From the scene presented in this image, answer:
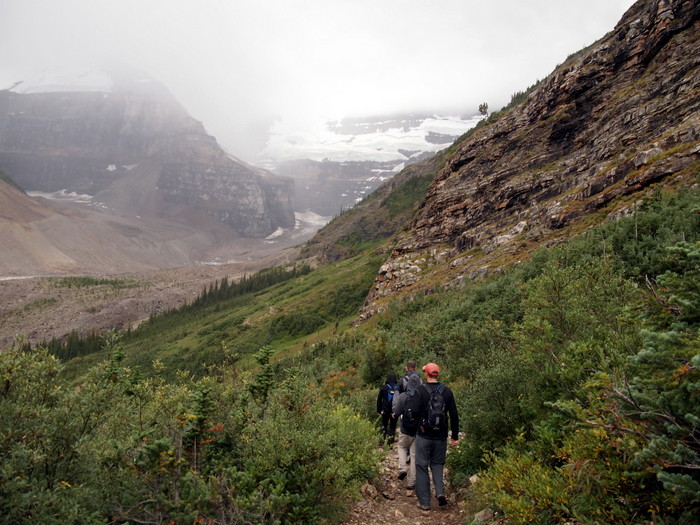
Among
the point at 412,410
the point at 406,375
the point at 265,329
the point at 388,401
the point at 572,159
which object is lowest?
the point at 265,329

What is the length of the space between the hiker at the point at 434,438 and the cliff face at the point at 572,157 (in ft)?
76.0

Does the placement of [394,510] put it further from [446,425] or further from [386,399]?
[386,399]

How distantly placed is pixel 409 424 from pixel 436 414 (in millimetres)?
1207

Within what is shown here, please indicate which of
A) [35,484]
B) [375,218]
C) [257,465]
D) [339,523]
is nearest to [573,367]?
[339,523]

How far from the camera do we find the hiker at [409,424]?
8.44 m

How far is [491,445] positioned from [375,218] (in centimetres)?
14022

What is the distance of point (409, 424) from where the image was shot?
8883mm

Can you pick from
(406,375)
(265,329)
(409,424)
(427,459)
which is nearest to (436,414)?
(427,459)

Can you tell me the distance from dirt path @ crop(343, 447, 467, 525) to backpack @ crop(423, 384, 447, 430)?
1595 millimetres

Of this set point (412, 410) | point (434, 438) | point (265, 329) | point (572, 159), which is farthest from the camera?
point (265, 329)

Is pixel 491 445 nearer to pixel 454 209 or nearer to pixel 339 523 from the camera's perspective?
A: pixel 339 523

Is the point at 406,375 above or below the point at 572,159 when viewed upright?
below

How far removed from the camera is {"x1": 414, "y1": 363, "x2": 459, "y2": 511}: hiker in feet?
26.1

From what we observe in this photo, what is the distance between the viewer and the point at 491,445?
8000mm
